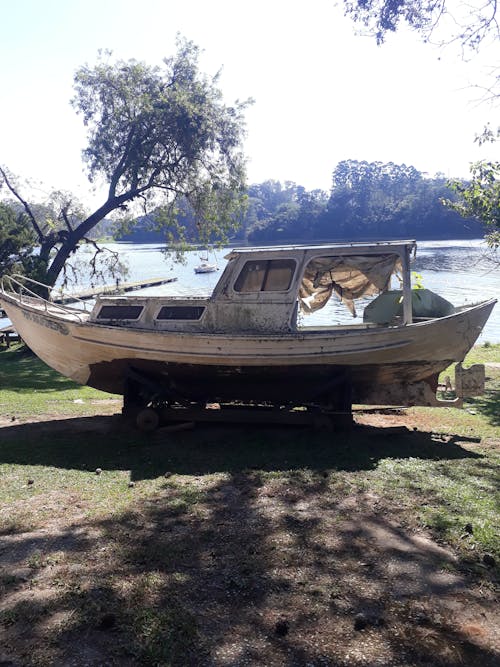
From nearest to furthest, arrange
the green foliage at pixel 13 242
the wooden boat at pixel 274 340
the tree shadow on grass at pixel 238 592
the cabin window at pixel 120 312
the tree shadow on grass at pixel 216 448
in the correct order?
1. the tree shadow on grass at pixel 238 592
2. the tree shadow on grass at pixel 216 448
3. the wooden boat at pixel 274 340
4. the cabin window at pixel 120 312
5. the green foliage at pixel 13 242

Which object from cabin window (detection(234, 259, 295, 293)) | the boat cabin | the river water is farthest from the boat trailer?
the river water

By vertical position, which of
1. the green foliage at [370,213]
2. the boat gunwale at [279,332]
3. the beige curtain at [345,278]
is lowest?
the boat gunwale at [279,332]

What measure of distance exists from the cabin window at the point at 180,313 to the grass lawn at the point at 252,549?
6.46 feet

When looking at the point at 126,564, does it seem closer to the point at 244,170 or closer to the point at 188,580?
the point at 188,580

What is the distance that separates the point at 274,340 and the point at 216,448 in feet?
5.95

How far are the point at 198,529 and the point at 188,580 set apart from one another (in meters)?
1.00

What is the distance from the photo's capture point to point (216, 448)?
27.4 feet

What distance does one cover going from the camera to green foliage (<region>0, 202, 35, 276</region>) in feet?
73.7

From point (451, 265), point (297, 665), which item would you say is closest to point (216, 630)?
point (297, 665)

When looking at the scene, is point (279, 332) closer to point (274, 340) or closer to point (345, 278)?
point (274, 340)

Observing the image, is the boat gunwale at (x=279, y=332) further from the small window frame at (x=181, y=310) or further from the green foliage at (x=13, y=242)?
the green foliage at (x=13, y=242)

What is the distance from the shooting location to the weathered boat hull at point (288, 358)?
8750 mm

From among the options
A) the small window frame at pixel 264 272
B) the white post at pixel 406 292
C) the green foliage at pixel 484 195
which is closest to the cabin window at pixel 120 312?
the small window frame at pixel 264 272

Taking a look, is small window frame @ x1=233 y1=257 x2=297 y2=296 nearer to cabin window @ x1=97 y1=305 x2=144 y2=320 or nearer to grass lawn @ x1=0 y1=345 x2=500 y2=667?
Answer: cabin window @ x1=97 y1=305 x2=144 y2=320
